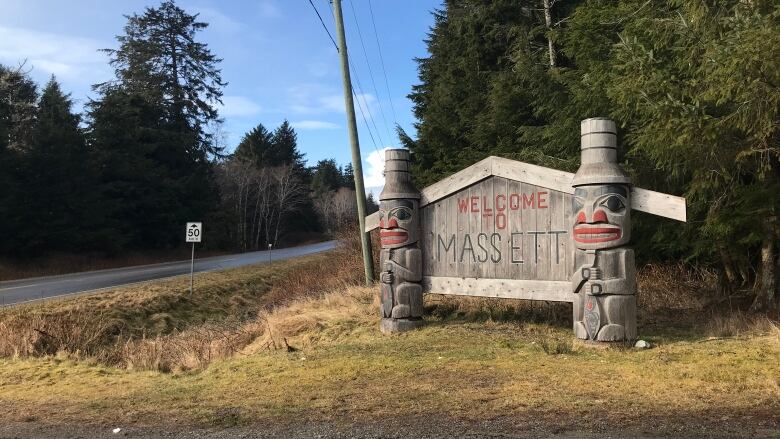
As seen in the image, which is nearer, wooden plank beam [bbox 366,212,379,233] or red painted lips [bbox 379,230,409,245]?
red painted lips [bbox 379,230,409,245]

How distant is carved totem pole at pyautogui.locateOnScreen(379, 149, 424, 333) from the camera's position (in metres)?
8.43

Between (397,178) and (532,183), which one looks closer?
(532,183)

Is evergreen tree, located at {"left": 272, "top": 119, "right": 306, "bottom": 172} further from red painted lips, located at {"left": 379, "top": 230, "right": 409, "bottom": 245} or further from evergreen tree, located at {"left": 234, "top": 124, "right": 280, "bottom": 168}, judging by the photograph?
red painted lips, located at {"left": 379, "top": 230, "right": 409, "bottom": 245}

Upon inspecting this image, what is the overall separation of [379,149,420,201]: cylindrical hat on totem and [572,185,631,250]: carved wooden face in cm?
263

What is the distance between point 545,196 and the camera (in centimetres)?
768

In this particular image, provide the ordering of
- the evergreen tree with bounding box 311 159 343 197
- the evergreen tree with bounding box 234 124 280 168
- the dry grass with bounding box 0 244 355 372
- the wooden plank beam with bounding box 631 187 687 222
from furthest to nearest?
the evergreen tree with bounding box 311 159 343 197, the evergreen tree with bounding box 234 124 280 168, the dry grass with bounding box 0 244 355 372, the wooden plank beam with bounding box 631 187 687 222

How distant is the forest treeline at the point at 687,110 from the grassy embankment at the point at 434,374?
155 cm

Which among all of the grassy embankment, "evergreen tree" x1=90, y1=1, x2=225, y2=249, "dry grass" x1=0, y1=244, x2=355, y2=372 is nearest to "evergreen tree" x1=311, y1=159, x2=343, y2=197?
"evergreen tree" x1=90, y1=1, x2=225, y2=249

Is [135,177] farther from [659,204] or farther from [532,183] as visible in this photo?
[659,204]

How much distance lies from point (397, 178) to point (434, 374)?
3.47 m

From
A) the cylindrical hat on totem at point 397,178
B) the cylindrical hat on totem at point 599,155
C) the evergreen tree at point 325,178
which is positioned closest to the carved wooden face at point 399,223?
the cylindrical hat on totem at point 397,178

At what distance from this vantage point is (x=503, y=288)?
7930mm

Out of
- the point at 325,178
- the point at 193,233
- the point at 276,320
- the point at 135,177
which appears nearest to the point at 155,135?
the point at 135,177

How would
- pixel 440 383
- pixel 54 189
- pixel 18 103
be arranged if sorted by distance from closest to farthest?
1. pixel 440 383
2. pixel 54 189
3. pixel 18 103
